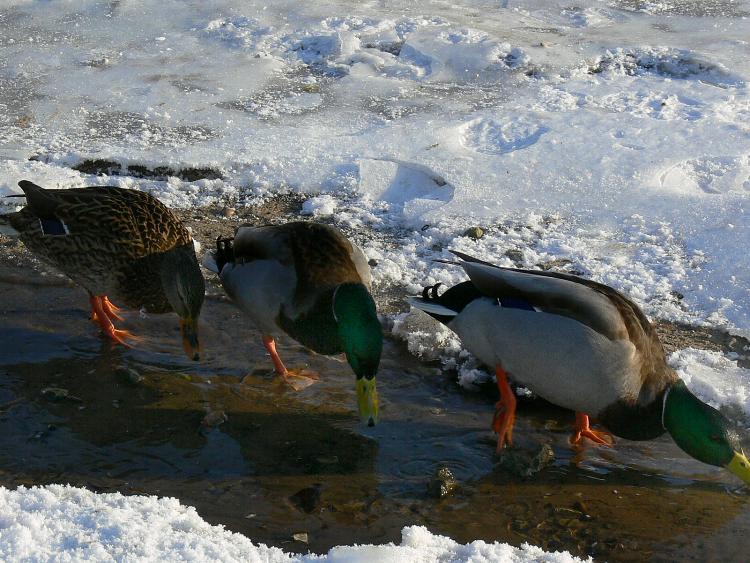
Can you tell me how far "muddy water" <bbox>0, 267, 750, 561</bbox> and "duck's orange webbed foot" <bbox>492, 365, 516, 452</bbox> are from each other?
68 mm

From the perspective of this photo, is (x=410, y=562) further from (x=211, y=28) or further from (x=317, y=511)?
(x=211, y=28)

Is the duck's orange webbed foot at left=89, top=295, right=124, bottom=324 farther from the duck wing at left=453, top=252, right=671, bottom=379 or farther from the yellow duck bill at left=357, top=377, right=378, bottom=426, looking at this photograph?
the duck wing at left=453, top=252, right=671, bottom=379

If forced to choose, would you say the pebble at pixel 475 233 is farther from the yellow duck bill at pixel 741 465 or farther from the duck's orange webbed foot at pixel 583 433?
the yellow duck bill at pixel 741 465

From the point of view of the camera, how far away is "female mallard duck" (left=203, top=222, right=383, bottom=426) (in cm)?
366

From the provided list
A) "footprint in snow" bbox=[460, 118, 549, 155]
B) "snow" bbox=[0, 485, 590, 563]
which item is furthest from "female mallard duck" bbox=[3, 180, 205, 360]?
"footprint in snow" bbox=[460, 118, 549, 155]

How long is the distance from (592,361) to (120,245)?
2248 millimetres

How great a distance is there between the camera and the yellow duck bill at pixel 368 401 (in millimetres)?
3619

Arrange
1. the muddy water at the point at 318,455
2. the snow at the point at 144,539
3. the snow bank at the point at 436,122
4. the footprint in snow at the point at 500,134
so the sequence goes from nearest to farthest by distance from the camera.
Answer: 1. the snow at the point at 144,539
2. the muddy water at the point at 318,455
3. the snow bank at the point at 436,122
4. the footprint in snow at the point at 500,134

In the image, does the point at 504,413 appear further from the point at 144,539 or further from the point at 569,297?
the point at 144,539

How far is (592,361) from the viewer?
365cm

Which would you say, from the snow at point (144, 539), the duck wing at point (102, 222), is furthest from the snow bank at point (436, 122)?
the snow at point (144, 539)

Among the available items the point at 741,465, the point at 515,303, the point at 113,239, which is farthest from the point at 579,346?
the point at 113,239

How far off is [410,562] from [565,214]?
3.28 metres

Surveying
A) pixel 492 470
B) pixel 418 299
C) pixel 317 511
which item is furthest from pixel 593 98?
pixel 317 511
